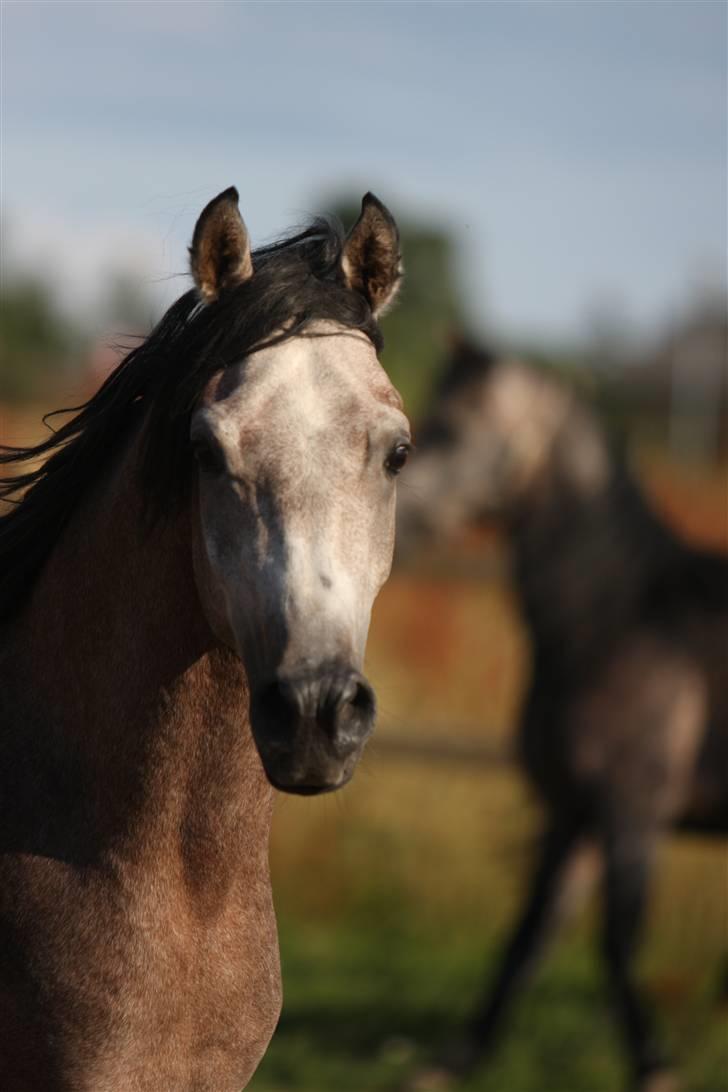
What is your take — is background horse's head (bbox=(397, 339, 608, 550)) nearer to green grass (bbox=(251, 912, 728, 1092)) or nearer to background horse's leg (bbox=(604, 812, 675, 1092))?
background horse's leg (bbox=(604, 812, 675, 1092))

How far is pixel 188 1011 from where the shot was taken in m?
2.63

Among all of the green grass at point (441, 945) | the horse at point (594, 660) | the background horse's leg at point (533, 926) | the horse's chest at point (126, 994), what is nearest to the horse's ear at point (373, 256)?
the horse's chest at point (126, 994)

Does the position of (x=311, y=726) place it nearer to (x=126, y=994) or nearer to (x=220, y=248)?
(x=126, y=994)

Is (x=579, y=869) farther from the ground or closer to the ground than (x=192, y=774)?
closer to the ground

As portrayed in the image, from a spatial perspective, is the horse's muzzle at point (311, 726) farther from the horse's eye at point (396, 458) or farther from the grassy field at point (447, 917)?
the grassy field at point (447, 917)

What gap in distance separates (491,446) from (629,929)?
7.38 feet

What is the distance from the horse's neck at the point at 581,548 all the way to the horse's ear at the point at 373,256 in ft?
12.6

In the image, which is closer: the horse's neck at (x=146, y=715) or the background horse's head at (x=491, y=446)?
the horse's neck at (x=146, y=715)

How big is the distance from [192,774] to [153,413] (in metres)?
0.65

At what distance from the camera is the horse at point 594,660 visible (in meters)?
6.23

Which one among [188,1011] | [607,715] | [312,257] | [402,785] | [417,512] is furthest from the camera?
[402,785]

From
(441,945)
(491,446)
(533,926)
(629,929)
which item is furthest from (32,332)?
(629,929)

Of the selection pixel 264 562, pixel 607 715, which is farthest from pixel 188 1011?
pixel 607 715

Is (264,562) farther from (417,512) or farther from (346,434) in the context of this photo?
(417,512)
